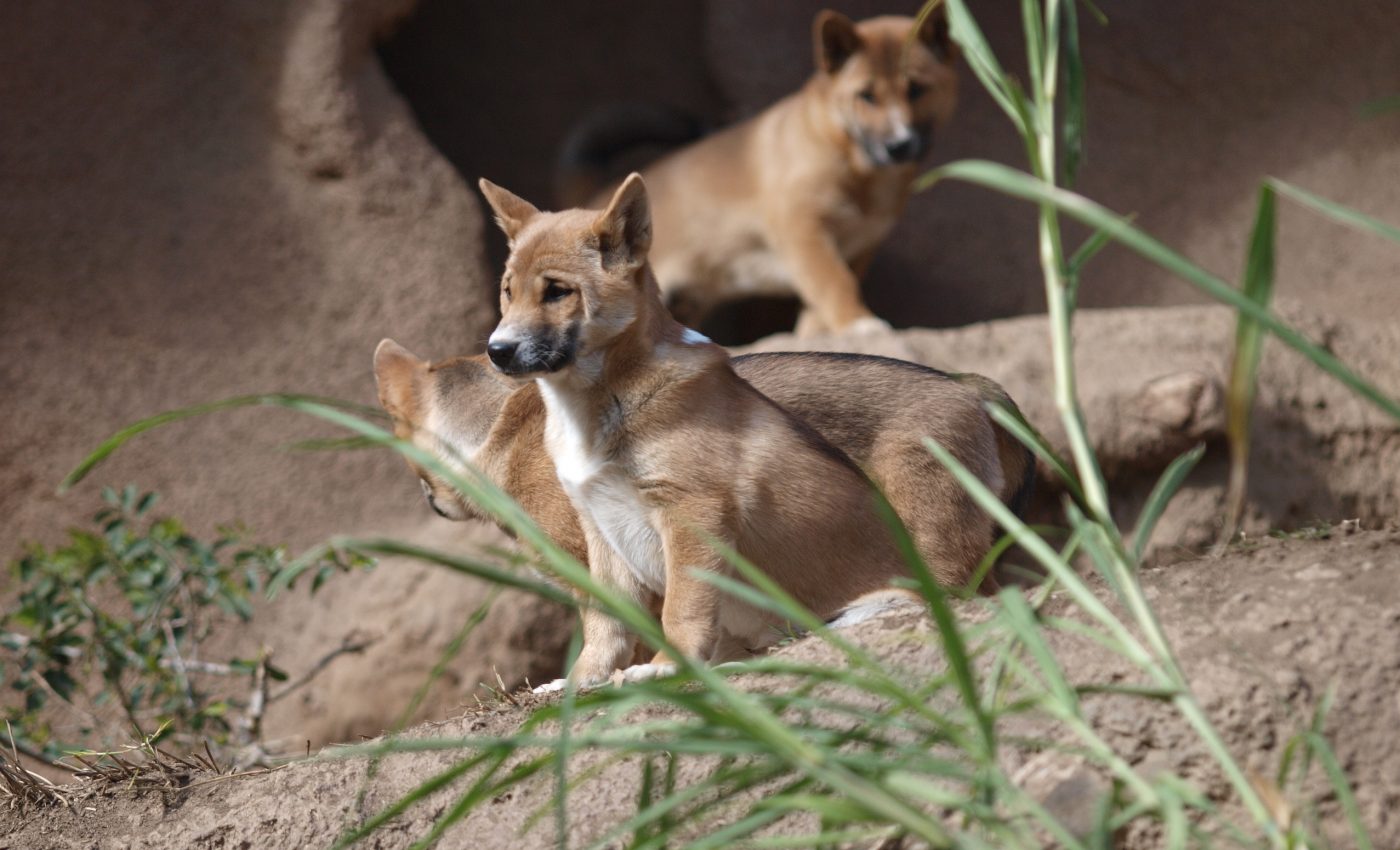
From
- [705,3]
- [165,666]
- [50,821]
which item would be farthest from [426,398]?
[705,3]

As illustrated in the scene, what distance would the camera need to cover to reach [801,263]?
335 inches

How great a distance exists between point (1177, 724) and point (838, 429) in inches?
77.3

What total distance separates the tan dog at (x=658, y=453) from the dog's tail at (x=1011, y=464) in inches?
21.1

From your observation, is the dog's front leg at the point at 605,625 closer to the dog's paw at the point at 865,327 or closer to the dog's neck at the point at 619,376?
the dog's neck at the point at 619,376

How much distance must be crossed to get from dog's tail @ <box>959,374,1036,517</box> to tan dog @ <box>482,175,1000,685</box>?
1.76ft

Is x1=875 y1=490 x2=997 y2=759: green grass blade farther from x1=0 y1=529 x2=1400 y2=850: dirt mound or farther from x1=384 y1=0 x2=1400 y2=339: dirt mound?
x1=384 y1=0 x2=1400 y2=339: dirt mound

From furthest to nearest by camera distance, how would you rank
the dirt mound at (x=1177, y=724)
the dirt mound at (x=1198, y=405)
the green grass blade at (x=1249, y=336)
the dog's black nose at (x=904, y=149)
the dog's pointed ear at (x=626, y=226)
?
1. the dog's black nose at (x=904, y=149)
2. the dirt mound at (x=1198, y=405)
3. the dog's pointed ear at (x=626, y=226)
4. the dirt mound at (x=1177, y=724)
5. the green grass blade at (x=1249, y=336)

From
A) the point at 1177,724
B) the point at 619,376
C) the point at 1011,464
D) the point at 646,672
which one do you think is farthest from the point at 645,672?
the point at 1177,724

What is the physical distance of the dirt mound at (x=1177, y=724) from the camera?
2617mm

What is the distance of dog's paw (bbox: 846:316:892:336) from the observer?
24.3 ft

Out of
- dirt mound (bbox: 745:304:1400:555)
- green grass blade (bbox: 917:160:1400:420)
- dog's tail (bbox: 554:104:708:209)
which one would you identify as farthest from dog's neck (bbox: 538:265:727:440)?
dog's tail (bbox: 554:104:708:209)

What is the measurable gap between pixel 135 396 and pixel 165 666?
6.54 feet

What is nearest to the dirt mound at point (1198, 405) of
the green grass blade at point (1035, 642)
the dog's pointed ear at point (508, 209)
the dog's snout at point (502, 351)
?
the dog's pointed ear at point (508, 209)

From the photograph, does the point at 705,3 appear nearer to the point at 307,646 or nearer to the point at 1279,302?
the point at 1279,302
